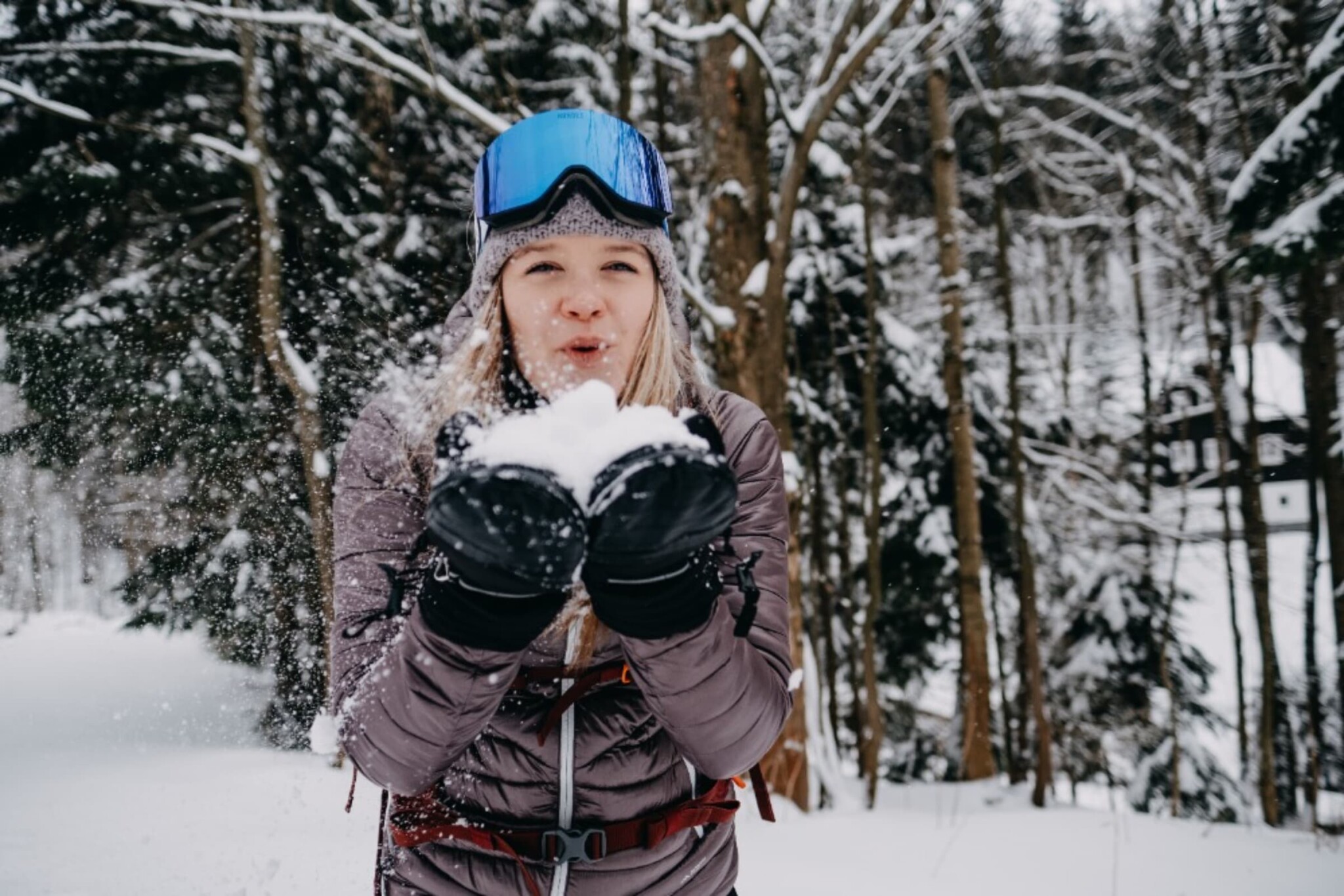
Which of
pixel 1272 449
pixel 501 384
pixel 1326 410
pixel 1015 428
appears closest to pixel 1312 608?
pixel 1272 449

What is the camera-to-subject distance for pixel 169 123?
705cm

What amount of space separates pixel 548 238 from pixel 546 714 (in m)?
0.82

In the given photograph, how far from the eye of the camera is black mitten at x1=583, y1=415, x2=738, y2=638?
822mm

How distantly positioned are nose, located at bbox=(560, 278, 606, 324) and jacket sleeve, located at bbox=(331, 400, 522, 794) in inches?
13.3

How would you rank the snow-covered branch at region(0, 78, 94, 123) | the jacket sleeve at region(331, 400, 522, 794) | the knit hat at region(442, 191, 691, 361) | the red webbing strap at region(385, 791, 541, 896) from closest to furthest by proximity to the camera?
1. the jacket sleeve at region(331, 400, 522, 794)
2. the red webbing strap at region(385, 791, 541, 896)
3. the knit hat at region(442, 191, 691, 361)
4. the snow-covered branch at region(0, 78, 94, 123)

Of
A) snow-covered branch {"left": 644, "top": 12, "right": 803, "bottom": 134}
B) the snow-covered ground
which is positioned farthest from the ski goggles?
snow-covered branch {"left": 644, "top": 12, "right": 803, "bottom": 134}

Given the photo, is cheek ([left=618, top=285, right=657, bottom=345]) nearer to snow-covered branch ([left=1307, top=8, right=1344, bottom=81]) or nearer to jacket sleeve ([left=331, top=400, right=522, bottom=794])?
jacket sleeve ([left=331, top=400, right=522, bottom=794])

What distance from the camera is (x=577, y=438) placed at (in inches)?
33.9

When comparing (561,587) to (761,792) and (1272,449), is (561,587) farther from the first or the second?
(1272,449)

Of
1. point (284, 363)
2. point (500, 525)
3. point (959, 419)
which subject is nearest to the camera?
point (500, 525)

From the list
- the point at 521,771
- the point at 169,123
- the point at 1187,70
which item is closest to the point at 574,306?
the point at 521,771

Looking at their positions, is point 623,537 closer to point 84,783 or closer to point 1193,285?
point 84,783

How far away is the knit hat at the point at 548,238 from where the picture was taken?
54.6 inches

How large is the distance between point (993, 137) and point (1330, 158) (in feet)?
11.9
